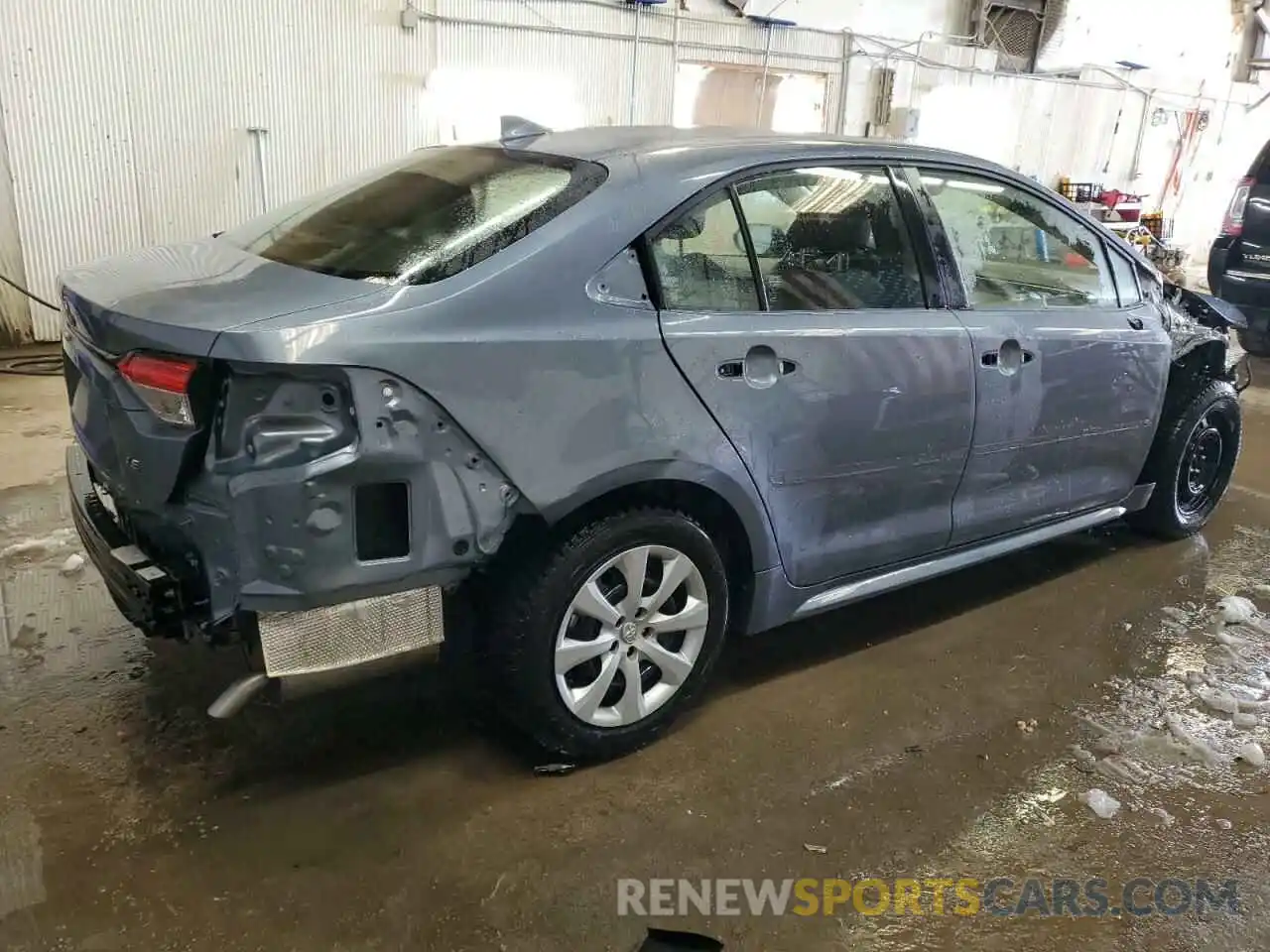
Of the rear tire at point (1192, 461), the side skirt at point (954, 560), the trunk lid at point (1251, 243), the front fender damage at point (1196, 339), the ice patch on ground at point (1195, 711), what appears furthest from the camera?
the trunk lid at point (1251, 243)

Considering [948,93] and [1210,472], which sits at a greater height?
[948,93]

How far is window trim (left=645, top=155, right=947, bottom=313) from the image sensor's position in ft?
7.92

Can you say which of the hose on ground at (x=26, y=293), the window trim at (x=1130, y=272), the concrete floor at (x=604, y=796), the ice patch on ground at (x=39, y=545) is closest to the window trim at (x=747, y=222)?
the window trim at (x=1130, y=272)

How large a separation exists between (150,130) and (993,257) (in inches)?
217

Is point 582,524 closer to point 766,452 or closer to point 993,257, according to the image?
point 766,452

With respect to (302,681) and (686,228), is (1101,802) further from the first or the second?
(302,681)

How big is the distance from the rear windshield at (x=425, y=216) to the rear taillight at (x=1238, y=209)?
664 centimetres

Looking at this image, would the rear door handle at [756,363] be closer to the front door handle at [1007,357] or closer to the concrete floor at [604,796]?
the front door handle at [1007,357]

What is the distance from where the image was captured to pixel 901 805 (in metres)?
2.49

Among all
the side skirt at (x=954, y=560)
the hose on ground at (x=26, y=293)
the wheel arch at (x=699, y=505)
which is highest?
the wheel arch at (x=699, y=505)

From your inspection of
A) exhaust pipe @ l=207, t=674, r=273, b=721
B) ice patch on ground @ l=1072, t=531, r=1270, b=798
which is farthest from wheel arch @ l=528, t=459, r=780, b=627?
ice patch on ground @ l=1072, t=531, r=1270, b=798

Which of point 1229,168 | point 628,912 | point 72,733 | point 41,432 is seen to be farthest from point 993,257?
point 1229,168

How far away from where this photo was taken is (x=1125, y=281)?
3598mm

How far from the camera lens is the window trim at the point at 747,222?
7.92 ft
